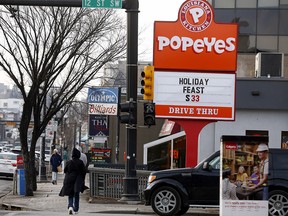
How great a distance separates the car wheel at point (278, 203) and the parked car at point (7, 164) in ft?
67.3

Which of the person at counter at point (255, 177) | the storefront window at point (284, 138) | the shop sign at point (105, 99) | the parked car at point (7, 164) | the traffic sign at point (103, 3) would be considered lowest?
the parked car at point (7, 164)

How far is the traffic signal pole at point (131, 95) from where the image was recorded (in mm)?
18922

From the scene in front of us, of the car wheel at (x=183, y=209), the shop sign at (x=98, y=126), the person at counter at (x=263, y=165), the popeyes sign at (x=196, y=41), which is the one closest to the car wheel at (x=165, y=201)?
the car wheel at (x=183, y=209)

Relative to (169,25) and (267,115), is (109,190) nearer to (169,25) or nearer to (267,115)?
(169,25)

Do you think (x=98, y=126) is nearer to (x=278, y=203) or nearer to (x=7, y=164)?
(x=7, y=164)

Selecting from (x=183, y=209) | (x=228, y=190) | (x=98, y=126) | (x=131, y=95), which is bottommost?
(x=183, y=209)

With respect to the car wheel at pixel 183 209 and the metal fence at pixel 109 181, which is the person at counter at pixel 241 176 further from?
the metal fence at pixel 109 181

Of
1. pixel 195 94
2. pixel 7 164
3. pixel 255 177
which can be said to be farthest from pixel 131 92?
pixel 7 164

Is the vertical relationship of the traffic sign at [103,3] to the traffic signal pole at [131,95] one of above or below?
above

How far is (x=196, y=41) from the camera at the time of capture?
2098cm

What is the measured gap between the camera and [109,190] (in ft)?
68.0

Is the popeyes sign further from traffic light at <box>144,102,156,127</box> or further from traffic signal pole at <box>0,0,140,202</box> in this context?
traffic light at <box>144,102,156,127</box>

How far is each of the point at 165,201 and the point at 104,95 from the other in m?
14.6

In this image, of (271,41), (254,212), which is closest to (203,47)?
(254,212)
